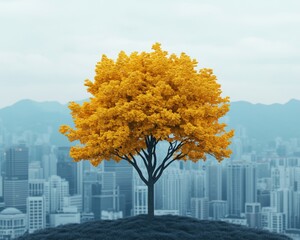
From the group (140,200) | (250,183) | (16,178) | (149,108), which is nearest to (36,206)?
(16,178)

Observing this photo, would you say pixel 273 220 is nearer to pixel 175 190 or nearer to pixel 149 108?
pixel 175 190

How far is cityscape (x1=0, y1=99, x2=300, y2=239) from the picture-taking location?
444ft

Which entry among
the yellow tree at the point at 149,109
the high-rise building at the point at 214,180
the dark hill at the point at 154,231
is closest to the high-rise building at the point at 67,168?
the high-rise building at the point at 214,180

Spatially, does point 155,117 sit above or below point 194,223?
above

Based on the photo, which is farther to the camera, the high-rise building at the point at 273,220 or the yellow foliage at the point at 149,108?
the high-rise building at the point at 273,220

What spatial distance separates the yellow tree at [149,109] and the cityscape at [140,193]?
110309mm

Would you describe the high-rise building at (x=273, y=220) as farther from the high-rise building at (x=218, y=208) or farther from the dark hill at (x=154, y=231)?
the dark hill at (x=154, y=231)

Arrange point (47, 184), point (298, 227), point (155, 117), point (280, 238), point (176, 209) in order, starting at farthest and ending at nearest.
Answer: point (47, 184)
point (176, 209)
point (298, 227)
point (280, 238)
point (155, 117)

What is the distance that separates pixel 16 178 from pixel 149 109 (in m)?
147

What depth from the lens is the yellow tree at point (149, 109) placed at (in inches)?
755

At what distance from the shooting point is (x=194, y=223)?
2119 cm

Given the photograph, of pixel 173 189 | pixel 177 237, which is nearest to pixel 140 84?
pixel 177 237

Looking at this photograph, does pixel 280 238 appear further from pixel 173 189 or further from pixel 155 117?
pixel 173 189

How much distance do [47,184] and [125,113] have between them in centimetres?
14649
